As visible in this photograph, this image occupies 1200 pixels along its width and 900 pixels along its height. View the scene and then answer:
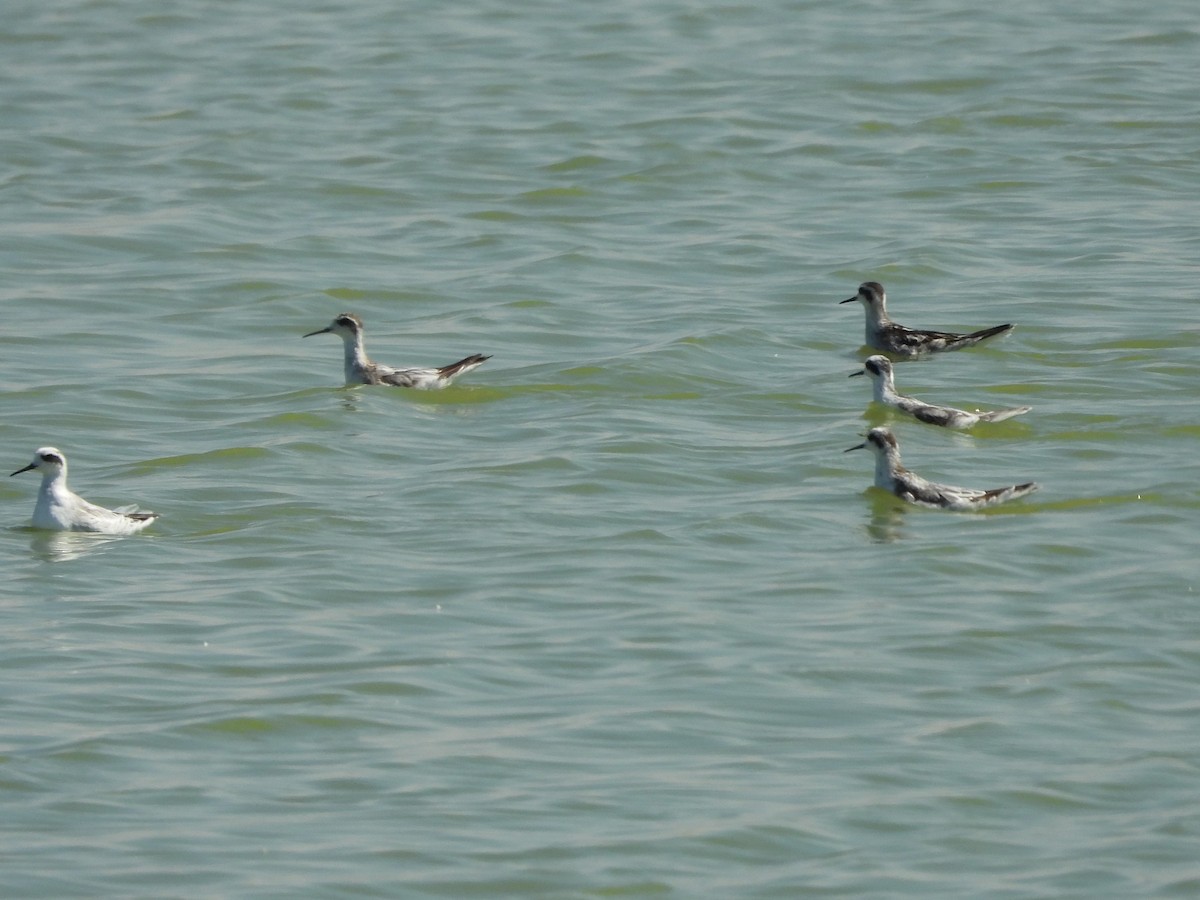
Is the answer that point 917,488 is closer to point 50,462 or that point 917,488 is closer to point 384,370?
point 384,370

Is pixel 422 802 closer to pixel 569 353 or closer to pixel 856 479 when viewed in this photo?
pixel 856 479

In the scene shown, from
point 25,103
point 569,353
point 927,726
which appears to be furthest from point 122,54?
point 927,726

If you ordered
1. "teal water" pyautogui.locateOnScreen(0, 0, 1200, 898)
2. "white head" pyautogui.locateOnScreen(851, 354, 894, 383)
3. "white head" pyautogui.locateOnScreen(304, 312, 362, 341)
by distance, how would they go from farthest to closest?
"white head" pyautogui.locateOnScreen(304, 312, 362, 341) → "white head" pyautogui.locateOnScreen(851, 354, 894, 383) → "teal water" pyautogui.locateOnScreen(0, 0, 1200, 898)

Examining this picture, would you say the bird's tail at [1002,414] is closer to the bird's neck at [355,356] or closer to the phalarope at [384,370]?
the phalarope at [384,370]

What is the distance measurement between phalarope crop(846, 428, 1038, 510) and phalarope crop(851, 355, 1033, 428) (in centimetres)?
180

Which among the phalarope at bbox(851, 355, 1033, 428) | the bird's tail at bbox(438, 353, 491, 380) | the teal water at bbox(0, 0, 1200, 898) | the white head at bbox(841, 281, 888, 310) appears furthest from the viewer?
the white head at bbox(841, 281, 888, 310)

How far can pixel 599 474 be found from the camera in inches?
653

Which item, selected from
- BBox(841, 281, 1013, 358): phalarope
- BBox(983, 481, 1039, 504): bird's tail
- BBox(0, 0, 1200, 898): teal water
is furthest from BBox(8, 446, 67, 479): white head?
BBox(841, 281, 1013, 358): phalarope

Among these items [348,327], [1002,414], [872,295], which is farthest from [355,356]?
[1002,414]

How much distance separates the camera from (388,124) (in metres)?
30.3

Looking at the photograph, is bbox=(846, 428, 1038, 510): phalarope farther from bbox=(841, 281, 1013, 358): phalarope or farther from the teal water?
bbox=(841, 281, 1013, 358): phalarope

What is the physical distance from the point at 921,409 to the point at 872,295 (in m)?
3.04

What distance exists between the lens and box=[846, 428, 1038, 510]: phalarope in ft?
50.4

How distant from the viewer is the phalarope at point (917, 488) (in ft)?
50.4
